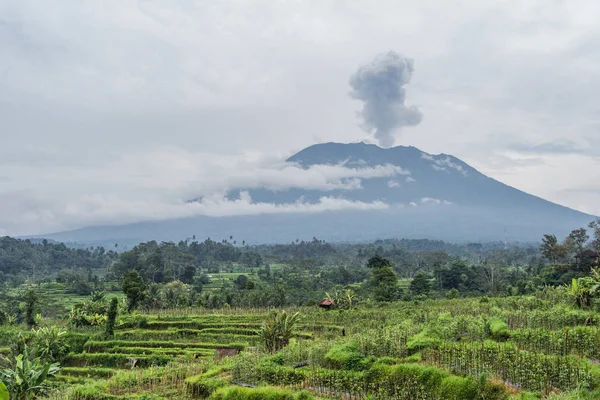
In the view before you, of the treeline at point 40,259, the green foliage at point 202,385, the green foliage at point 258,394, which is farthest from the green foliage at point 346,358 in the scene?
the treeline at point 40,259

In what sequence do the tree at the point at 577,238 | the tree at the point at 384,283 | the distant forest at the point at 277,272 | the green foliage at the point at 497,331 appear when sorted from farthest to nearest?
1. the tree at the point at 577,238
2. the distant forest at the point at 277,272
3. the tree at the point at 384,283
4. the green foliage at the point at 497,331

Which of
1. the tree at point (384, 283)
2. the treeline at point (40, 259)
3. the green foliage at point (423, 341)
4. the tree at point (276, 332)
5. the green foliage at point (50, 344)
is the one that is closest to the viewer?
the green foliage at point (423, 341)

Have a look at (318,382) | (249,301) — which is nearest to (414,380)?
(318,382)

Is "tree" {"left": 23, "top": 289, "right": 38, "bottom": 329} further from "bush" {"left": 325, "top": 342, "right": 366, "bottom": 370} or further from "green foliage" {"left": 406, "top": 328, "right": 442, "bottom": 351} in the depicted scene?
"green foliage" {"left": 406, "top": 328, "right": 442, "bottom": 351}

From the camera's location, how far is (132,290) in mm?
37375

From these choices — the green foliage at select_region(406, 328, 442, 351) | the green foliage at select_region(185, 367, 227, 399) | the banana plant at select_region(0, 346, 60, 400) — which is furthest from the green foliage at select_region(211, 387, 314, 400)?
the banana plant at select_region(0, 346, 60, 400)

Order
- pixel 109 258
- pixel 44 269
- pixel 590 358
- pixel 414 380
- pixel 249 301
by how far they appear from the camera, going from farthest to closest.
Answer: pixel 109 258
pixel 44 269
pixel 249 301
pixel 590 358
pixel 414 380

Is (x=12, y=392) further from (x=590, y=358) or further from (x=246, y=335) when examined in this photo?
(x=590, y=358)

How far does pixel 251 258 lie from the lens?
3804 inches

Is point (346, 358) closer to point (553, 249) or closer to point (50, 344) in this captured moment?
point (50, 344)

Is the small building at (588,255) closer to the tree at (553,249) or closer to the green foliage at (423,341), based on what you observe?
the tree at (553,249)

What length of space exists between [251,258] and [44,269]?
44750 millimetres

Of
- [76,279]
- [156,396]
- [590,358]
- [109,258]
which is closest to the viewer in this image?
[590,358]

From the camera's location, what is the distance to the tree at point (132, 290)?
3734 cm
